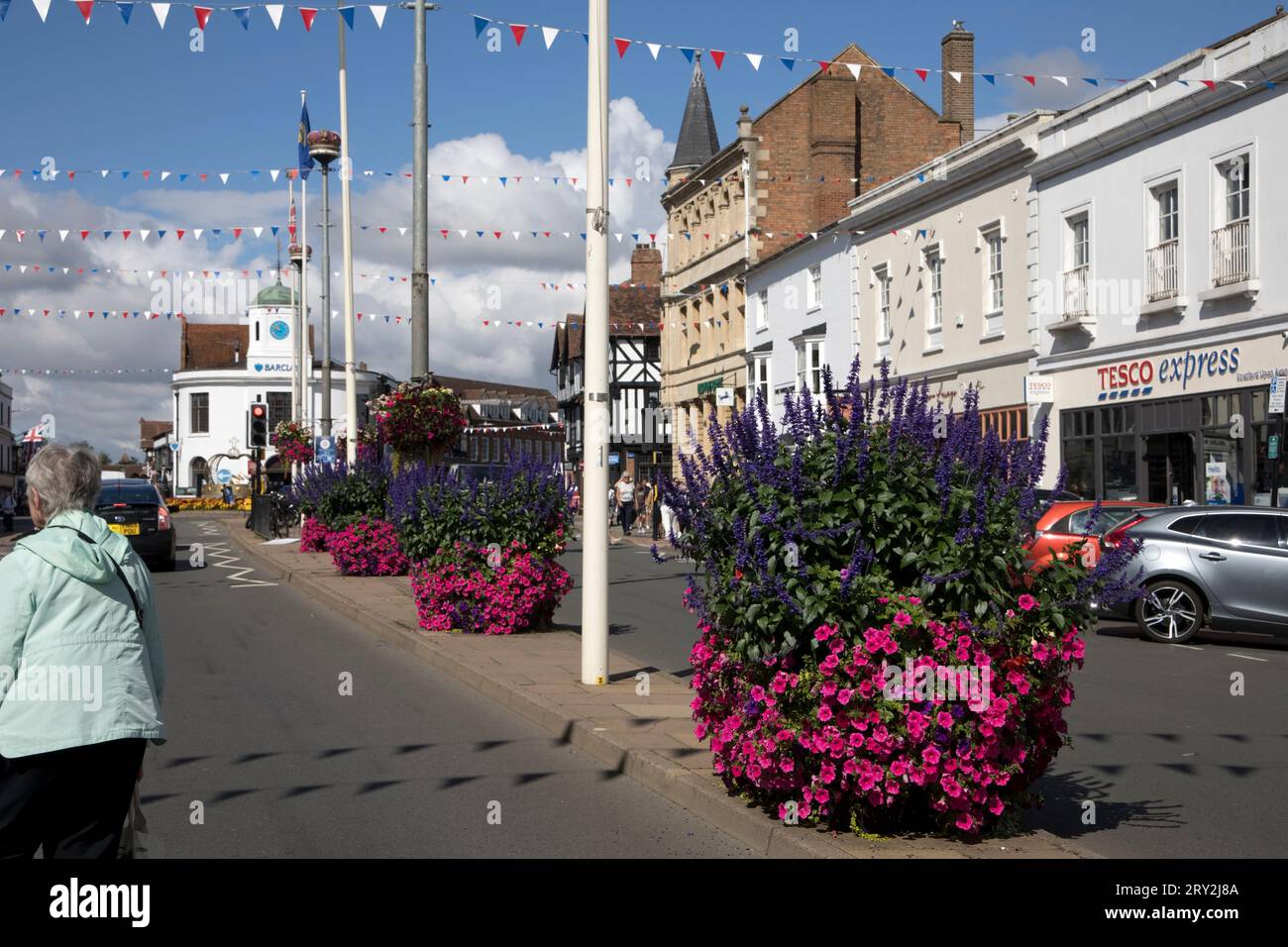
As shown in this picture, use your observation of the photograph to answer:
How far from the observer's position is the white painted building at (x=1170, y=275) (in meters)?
22.9

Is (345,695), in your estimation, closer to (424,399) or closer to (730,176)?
(424,399)

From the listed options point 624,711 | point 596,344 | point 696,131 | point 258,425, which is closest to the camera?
point 624,711

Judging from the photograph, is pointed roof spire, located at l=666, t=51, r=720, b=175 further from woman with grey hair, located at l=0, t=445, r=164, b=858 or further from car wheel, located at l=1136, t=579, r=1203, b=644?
woman with grey hair, located at l=0, t=445, r=164, b=858

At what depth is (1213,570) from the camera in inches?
612

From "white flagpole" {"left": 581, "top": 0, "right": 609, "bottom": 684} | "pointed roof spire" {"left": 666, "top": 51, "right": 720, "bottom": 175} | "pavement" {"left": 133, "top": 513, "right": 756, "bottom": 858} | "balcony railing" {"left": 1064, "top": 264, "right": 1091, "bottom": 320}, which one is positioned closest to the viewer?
"pavement" {"left": 133, "top": 513, "right": 756, "bottom": 858}

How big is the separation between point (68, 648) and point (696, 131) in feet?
201

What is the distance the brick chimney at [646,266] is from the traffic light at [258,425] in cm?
3969

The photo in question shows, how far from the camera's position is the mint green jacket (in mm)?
4324

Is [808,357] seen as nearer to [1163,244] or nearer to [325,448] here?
[325,448]

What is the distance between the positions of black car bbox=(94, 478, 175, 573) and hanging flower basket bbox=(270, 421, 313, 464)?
21723mm

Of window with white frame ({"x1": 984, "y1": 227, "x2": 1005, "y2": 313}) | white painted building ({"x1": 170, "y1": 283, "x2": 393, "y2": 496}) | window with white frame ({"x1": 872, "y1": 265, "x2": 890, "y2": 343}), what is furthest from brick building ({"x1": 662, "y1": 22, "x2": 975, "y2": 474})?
white painted building ({"x1": 170, "y1": 283, "x2": 393, "y2": 496})

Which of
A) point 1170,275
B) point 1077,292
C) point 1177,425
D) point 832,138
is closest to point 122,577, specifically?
point 1177,425
